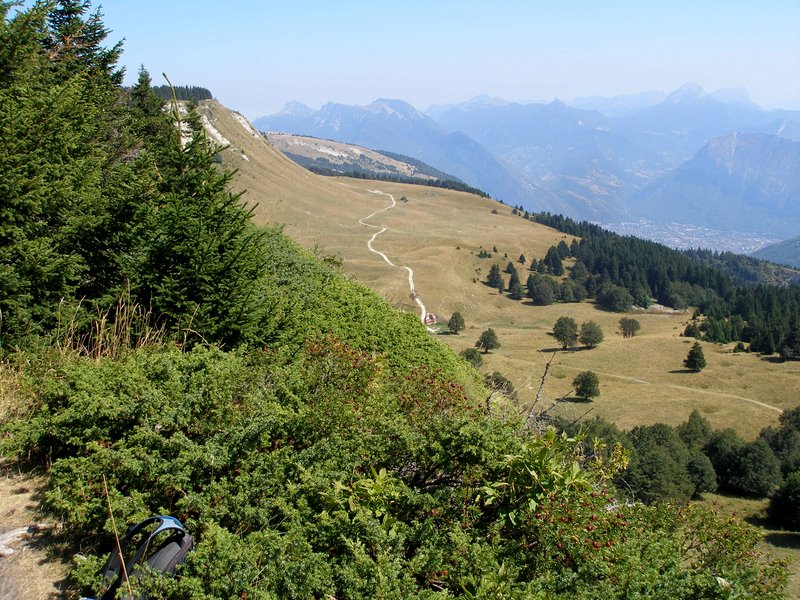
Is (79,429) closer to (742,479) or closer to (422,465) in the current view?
(422,465)

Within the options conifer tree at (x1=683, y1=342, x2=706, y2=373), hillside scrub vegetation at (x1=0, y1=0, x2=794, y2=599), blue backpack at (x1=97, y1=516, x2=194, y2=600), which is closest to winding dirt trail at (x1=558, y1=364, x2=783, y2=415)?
conifer tree at (x1=683, y1=342, x2=706, y2=373)

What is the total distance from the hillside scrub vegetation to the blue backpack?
0.32ft

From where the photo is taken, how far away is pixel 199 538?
3701mm

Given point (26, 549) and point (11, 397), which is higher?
point (11, 397)

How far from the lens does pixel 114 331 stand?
622 cm

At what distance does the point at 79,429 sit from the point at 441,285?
296ft

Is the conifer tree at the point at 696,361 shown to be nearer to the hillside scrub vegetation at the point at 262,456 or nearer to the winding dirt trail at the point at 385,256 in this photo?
the winding dirt trail at the point at 385,256

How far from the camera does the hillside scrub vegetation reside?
3.37 m

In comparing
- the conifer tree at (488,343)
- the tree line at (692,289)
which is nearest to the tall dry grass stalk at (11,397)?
the conifer tree at (488,343)

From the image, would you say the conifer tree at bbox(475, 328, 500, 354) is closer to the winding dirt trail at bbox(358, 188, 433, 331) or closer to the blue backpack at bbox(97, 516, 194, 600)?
the winding dirt trail at bbox(358, 188, 433, 331)

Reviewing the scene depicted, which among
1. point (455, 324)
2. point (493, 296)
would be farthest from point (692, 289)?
point (455, 324)

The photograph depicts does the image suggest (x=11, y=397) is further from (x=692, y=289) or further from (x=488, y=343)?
(x=692, y=289)

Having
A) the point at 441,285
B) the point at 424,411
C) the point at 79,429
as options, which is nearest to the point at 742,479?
the point at 424,411

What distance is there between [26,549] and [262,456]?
1664 millimetres
